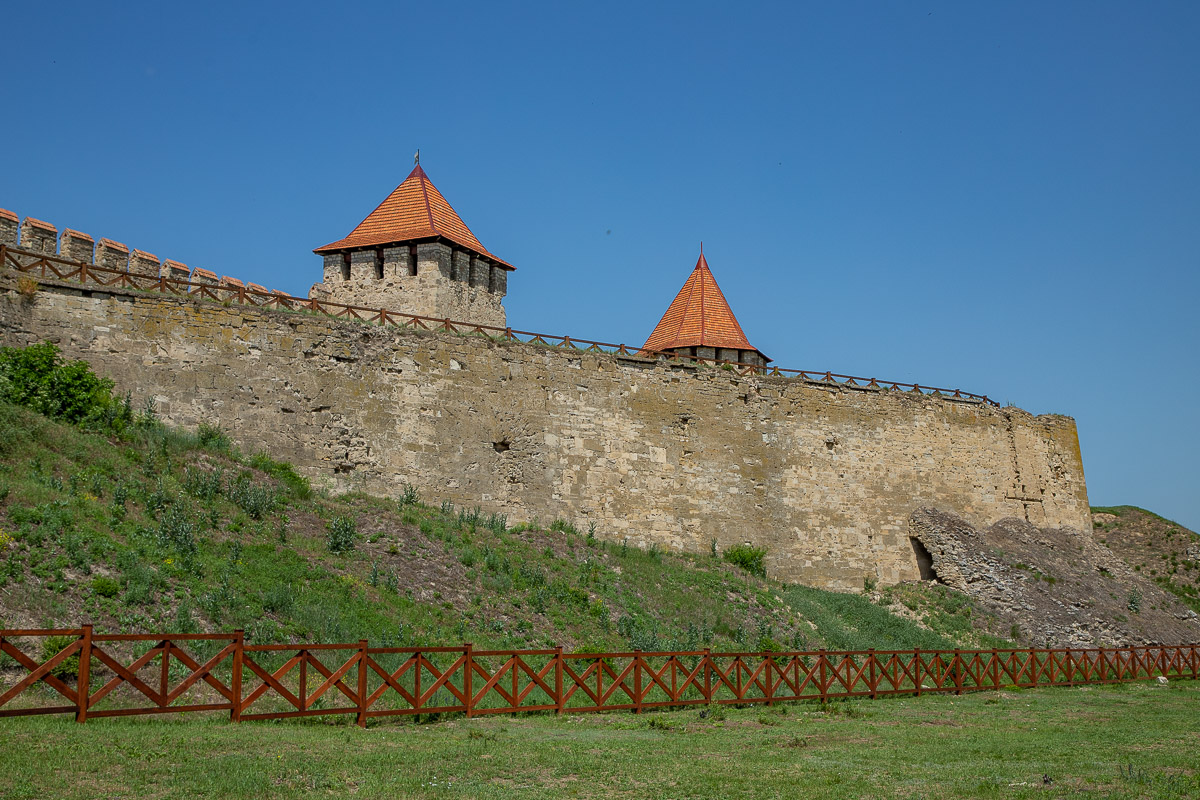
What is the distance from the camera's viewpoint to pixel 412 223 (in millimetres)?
27000

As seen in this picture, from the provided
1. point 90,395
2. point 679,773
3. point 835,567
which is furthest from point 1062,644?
point 90,395

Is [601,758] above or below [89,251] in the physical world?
below

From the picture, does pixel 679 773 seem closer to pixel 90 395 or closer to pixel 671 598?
pixel 671 598

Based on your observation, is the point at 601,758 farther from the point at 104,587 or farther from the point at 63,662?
the point at 104,587

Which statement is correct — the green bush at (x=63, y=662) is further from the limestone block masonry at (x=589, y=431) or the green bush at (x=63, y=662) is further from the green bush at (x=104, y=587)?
the limestone block masonry at (x=589, y=431)

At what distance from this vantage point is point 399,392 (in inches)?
877

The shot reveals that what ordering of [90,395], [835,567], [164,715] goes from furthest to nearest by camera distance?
1. [835,567]
2. [90,395]
3. [164,715]

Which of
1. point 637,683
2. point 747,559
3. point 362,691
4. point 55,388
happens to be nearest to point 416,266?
point 55,388

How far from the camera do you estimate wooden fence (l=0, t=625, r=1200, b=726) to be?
32.5ft

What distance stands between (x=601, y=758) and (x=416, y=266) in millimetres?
18860

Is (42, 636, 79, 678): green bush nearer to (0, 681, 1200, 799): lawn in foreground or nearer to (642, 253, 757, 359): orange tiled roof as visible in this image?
(0, 681, 1200, 799): lawn in foreground

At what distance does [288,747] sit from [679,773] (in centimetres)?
373

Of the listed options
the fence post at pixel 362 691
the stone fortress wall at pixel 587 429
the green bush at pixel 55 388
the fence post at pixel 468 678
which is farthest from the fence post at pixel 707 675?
the green bush at pixel 55 388

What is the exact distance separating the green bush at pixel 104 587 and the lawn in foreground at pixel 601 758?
353 cm
